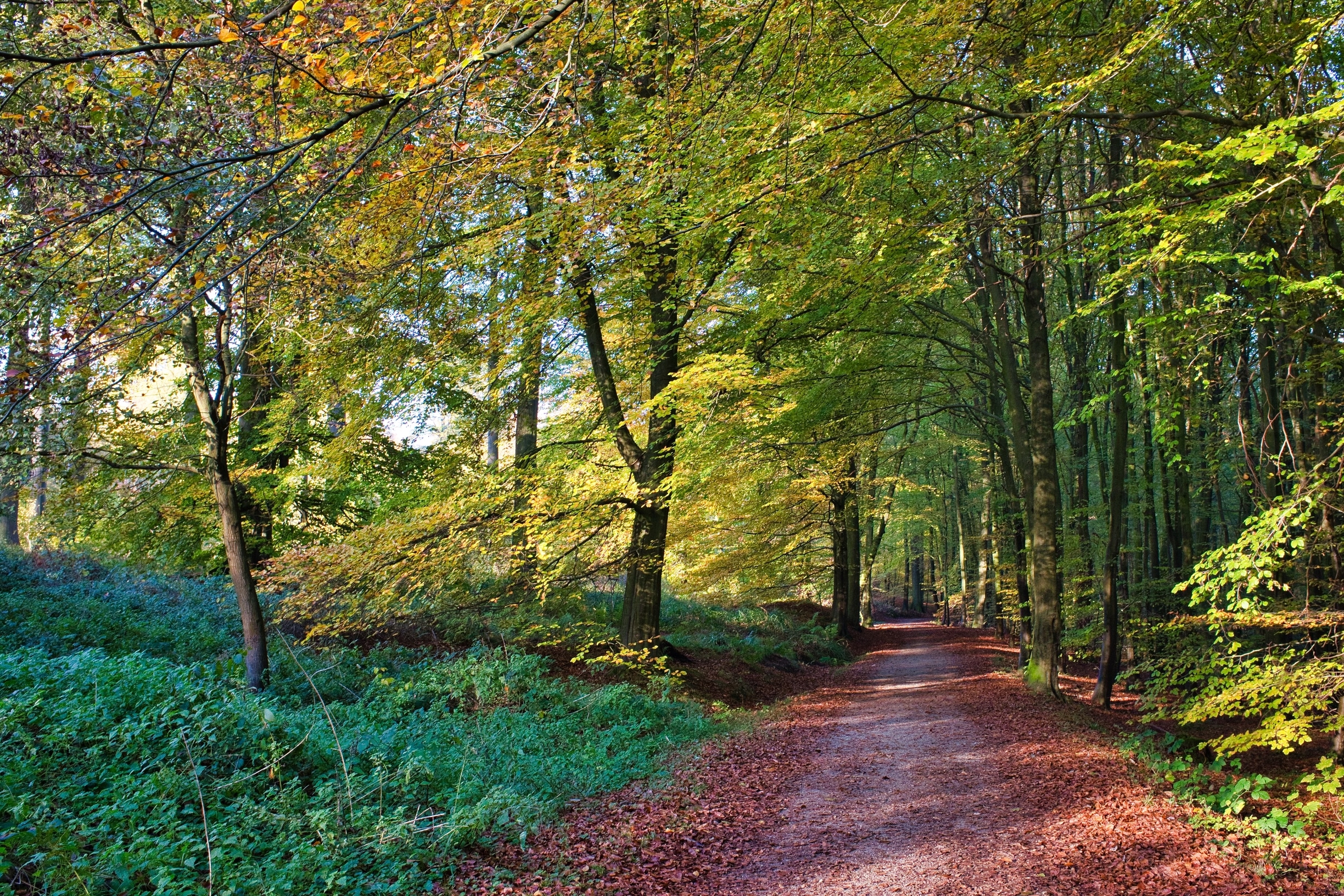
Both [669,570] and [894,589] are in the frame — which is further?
[894,589]

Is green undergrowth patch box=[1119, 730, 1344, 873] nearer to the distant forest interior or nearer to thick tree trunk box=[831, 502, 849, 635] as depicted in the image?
the distant forest interior

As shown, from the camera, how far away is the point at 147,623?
384 inches

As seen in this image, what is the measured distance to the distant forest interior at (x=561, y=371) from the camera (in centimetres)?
363

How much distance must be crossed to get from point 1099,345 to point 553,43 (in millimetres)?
13902

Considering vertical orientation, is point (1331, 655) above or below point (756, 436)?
below

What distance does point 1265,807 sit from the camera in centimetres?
625

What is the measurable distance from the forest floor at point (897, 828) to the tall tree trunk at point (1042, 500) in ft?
6.78

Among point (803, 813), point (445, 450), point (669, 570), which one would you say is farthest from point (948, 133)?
point (669, 570)

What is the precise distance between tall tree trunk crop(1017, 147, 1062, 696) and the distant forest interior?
6 cm

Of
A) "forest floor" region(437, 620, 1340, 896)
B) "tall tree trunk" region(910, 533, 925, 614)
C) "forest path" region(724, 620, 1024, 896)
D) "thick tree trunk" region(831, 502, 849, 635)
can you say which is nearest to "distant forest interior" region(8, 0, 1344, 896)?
"forest floor" region(437, 620, 1340, 896)

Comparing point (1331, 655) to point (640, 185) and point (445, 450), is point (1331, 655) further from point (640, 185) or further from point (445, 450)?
point (445, 450)

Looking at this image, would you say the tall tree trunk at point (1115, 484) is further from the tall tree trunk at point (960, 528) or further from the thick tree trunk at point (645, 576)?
the tall tree trunk at point (960, 528)

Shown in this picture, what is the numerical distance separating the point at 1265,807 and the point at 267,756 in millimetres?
8166

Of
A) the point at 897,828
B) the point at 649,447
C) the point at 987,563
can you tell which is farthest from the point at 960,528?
the point at 897,828
